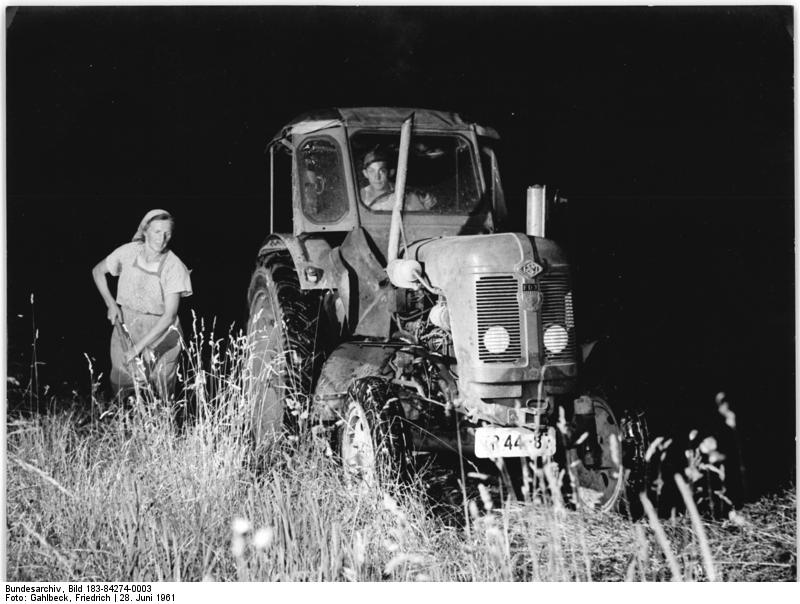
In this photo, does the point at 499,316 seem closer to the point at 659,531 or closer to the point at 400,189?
Answer: the point at 400,189

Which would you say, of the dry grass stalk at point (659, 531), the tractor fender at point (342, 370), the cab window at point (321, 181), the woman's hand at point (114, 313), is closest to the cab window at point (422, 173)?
the cab window at point (321, 181)

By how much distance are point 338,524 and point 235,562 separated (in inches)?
17.9

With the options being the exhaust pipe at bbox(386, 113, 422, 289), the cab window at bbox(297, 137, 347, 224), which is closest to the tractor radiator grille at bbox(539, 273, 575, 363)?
the exhaust pipe at bbox(386, 113, 422, 289)

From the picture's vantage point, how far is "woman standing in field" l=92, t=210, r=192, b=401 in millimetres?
5770

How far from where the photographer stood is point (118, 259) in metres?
5.91

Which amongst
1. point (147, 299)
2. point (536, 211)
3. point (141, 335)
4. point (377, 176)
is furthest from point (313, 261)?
point (536, 211)

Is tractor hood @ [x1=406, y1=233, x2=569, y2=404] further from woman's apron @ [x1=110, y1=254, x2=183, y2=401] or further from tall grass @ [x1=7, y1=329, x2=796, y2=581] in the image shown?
woman's apron @ [x1=110, y1=254, x2=183, y2=401]

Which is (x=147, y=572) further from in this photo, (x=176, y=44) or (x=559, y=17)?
(x=559, y=17)

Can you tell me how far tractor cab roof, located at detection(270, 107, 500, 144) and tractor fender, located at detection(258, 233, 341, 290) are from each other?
700 millimetres

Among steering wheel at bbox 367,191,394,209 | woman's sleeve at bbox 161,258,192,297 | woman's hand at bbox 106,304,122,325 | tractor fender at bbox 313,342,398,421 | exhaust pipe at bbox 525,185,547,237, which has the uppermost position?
steering wheel at bbox 367,191,394,209

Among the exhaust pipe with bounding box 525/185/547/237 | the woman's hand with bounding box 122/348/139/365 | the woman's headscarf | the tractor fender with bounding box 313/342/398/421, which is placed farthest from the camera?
the woman's headscarf

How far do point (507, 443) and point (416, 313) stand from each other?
45.4 inches

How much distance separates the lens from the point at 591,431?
195 inches

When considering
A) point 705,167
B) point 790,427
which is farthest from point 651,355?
point 790,427
